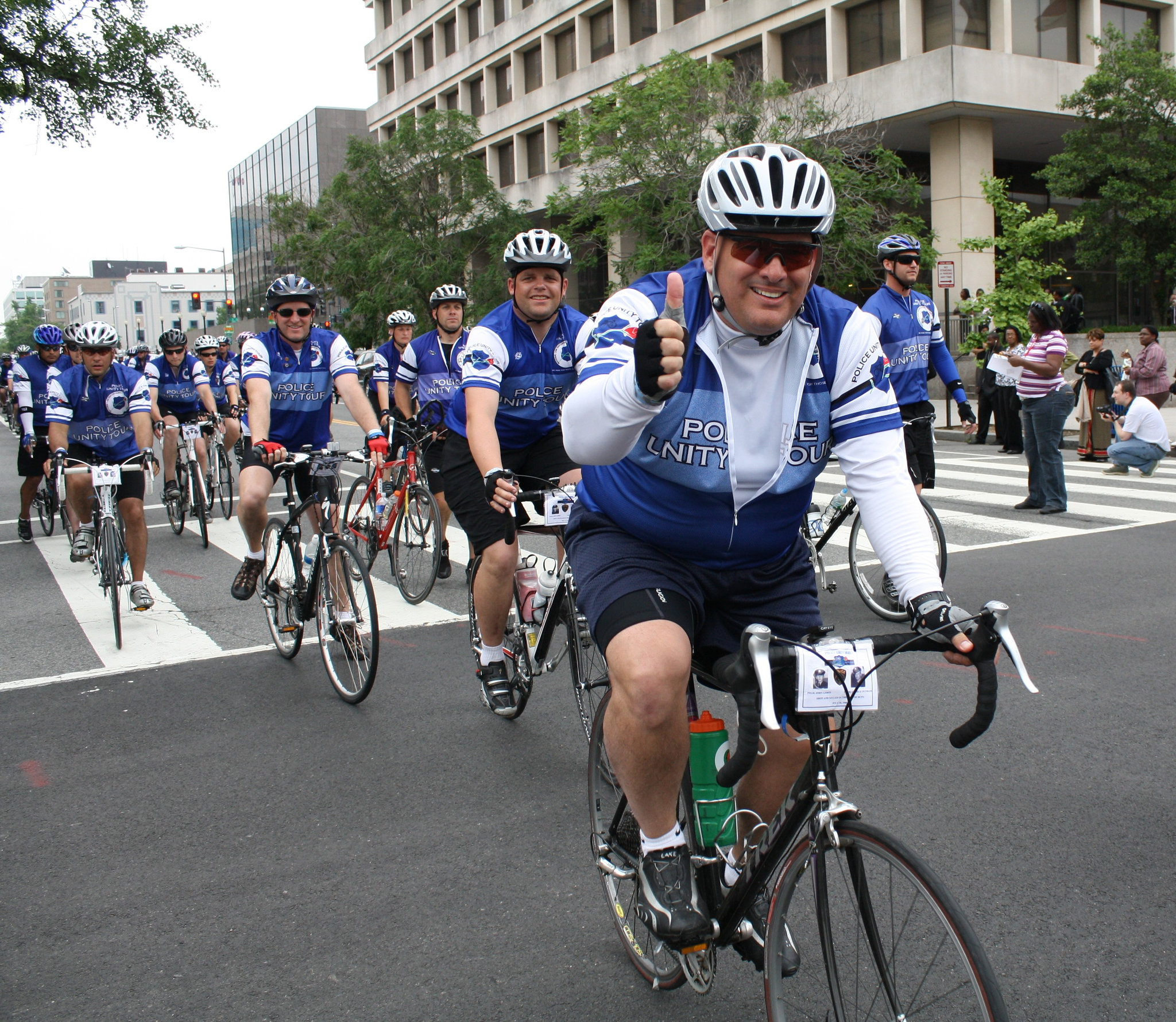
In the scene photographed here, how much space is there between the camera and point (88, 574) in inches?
394

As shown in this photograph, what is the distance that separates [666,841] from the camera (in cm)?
274

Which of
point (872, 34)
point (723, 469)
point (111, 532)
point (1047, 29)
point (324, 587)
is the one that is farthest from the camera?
point (872, 34)

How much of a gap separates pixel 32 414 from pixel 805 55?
99.0ft

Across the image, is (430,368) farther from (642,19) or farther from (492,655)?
(642,19)

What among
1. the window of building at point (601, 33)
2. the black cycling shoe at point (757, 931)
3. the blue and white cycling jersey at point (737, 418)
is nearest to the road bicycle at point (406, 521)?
the blue and white cycling jersey at point (737, 418)

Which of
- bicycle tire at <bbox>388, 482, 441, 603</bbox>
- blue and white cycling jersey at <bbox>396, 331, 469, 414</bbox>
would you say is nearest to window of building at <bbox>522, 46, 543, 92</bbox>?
blue and white cycling jersey at <bbox>396, 331, 469, 414</bbox>

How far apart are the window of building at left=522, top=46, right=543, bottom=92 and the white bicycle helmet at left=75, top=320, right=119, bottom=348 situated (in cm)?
4582

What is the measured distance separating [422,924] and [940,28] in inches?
1326

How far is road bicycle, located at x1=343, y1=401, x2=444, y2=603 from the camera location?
8.29 metres

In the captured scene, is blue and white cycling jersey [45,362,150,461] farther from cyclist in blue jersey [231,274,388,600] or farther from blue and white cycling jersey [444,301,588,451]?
blue and white cycling jersey [444,301,588,451]

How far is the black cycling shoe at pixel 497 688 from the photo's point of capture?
5312mm

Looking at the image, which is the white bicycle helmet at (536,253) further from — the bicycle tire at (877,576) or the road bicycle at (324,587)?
the bicycle tire at (877,576)

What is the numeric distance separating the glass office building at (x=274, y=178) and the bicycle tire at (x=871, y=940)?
67285 mm

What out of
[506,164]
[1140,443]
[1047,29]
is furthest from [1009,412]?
[506,164]
